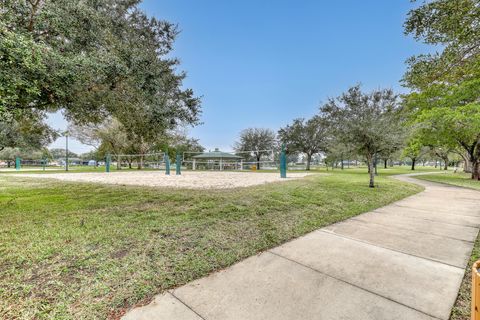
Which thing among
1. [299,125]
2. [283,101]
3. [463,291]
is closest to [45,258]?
[463,291]

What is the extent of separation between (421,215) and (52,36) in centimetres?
844

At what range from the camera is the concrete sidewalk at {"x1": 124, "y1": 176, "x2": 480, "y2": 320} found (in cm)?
153

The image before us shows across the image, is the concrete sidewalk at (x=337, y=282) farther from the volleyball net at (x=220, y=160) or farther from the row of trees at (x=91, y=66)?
the volleyball net at (x=220, y=160)

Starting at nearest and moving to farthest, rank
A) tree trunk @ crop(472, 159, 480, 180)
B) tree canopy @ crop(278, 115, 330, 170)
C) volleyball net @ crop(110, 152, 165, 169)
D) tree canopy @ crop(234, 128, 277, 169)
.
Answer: tree trunk @ crop(472, 159, 480, 180)
volleyball net @ crop(110, 152, 165, 169)
tree canopy @ crop(278, 115, 330, 170)
tree canopy @ crop(234, 128, 277, 169)

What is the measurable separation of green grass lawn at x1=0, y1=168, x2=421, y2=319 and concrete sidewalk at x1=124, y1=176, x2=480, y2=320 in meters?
0.24

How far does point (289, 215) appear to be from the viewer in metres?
3.93

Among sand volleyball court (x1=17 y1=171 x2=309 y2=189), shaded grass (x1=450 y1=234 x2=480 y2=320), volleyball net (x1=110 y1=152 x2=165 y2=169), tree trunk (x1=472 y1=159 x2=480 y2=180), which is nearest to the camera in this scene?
shaded grass (x1=450 y1=234 x2=480 y2=320)

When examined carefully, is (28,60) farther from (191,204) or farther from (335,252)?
(335,252)

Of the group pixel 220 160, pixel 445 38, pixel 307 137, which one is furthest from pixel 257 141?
pixel 445 38

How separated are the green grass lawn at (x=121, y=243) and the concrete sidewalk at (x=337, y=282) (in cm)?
24

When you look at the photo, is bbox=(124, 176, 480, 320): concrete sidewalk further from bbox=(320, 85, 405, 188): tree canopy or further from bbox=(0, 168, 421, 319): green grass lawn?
bbox=(320, 85, 405, 188): tree canopy

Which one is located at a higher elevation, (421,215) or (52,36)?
(52,36)

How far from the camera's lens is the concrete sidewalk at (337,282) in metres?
1.53

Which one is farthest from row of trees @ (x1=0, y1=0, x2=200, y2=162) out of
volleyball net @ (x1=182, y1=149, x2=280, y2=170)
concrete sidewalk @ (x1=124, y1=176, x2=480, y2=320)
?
volleyball net @ (x1=182, y1=149, x2=280, y2=170)
